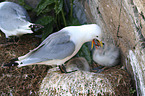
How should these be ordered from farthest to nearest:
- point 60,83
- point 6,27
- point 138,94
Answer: point 6,27 → point 60,83 → point 138,94

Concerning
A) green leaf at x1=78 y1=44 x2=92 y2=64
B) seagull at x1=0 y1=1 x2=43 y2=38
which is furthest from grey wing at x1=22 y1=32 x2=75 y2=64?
green leaf at x1=78 y1=44 x2=92 y2=64

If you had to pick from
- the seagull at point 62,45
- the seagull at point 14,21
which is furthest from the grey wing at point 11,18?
the seagull at point 62,45

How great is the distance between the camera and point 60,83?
2545 millimetres

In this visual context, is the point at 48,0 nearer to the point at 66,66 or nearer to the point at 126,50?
the point at 66,66

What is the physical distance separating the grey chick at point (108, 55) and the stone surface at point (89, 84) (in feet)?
0.90

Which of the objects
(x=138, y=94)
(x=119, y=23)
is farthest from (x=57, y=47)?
(x=138, y=94)

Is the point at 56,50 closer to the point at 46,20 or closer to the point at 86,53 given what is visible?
the point at 86,53

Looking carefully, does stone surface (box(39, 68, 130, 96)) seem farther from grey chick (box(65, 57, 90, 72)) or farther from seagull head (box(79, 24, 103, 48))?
seagull head (box(79, 24, 103, 48))

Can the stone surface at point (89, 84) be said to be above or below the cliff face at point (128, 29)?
below

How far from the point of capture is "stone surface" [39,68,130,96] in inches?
91.0

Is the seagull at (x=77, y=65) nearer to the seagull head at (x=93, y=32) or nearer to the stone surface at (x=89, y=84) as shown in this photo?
the stone surface at (x=89, y=84)

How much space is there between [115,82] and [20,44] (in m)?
2.18

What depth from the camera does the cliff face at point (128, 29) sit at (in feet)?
6.06

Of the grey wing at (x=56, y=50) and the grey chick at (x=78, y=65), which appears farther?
the grey chick at (x=78, y=65)
